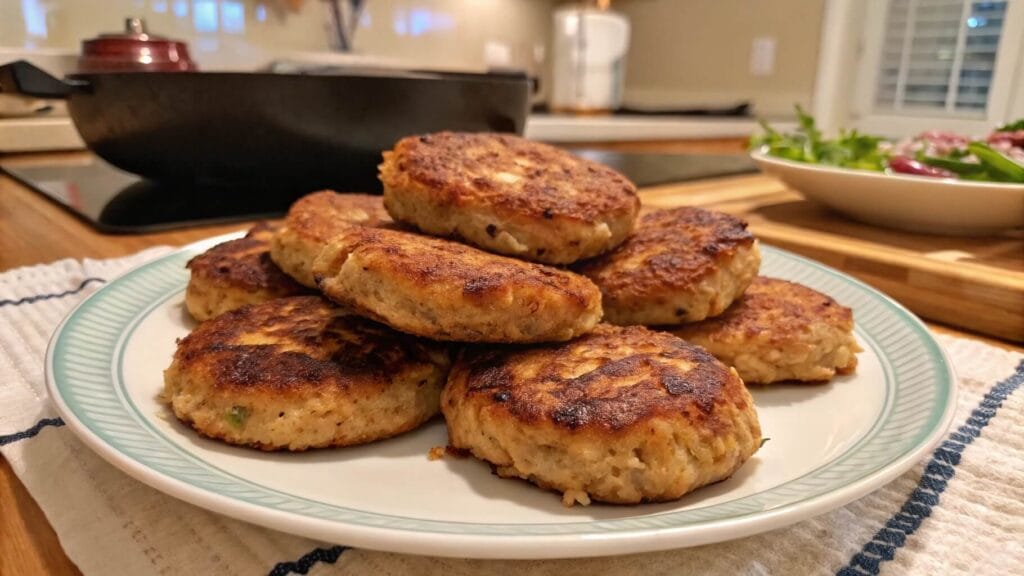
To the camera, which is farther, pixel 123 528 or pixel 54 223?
pixel 54 223

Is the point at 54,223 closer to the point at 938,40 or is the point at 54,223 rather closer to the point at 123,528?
the point at 123,528

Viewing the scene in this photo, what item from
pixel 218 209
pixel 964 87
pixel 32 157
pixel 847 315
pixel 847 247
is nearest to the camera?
pixel 847 315

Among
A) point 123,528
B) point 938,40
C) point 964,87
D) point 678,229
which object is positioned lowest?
point 123,528

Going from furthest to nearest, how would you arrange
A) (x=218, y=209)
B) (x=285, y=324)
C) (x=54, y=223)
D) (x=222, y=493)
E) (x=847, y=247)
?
(x=218, y=209), (x=54, y=223), (x=847, y=247), (x=285, y=324), (x=222, y=493)

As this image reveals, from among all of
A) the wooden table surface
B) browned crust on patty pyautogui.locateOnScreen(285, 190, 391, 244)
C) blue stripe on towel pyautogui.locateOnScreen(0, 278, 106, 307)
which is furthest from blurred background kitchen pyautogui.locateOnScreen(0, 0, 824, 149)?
browned crust on patty pyautogui.locateOnScreen(285, 190, 391, 244)

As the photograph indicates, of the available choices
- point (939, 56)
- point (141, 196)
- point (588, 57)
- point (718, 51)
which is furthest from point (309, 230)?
point (939, 56)

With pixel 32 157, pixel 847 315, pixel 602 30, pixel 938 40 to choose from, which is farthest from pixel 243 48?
pixel 938 40

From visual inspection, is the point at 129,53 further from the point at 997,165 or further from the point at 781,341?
the point at 997,165
